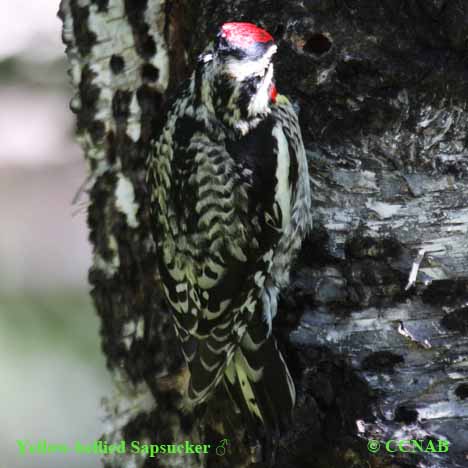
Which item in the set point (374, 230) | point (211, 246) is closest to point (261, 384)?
point (211, 246)

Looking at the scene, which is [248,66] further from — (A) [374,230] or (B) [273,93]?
(A) [374,230]

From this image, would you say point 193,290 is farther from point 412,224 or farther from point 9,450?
point 9,450

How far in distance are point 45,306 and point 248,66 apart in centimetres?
305

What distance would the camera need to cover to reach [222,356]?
2.49 m

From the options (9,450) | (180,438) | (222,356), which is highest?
(222,356)

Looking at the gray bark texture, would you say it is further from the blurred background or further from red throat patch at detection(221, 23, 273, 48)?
the blurred background

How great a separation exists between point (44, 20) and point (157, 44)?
199 cm

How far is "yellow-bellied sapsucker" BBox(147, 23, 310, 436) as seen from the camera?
2451 millimetres

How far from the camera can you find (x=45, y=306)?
5043mm

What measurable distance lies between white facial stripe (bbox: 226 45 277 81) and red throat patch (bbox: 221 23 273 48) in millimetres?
48

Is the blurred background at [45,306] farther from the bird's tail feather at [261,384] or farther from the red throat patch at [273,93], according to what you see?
the red throat patch at [273,93]

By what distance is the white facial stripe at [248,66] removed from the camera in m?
2.27

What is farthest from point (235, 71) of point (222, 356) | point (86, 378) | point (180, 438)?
point (86, 378)

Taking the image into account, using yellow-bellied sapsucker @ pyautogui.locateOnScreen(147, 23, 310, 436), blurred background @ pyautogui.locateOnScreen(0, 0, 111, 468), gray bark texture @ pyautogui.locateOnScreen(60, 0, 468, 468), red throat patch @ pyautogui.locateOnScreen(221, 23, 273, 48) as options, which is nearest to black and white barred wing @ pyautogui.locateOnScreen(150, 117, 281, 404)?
yellow-bellied sapsucker @ pyautogui.locateOnScreen(147, 23, 310, 436)
